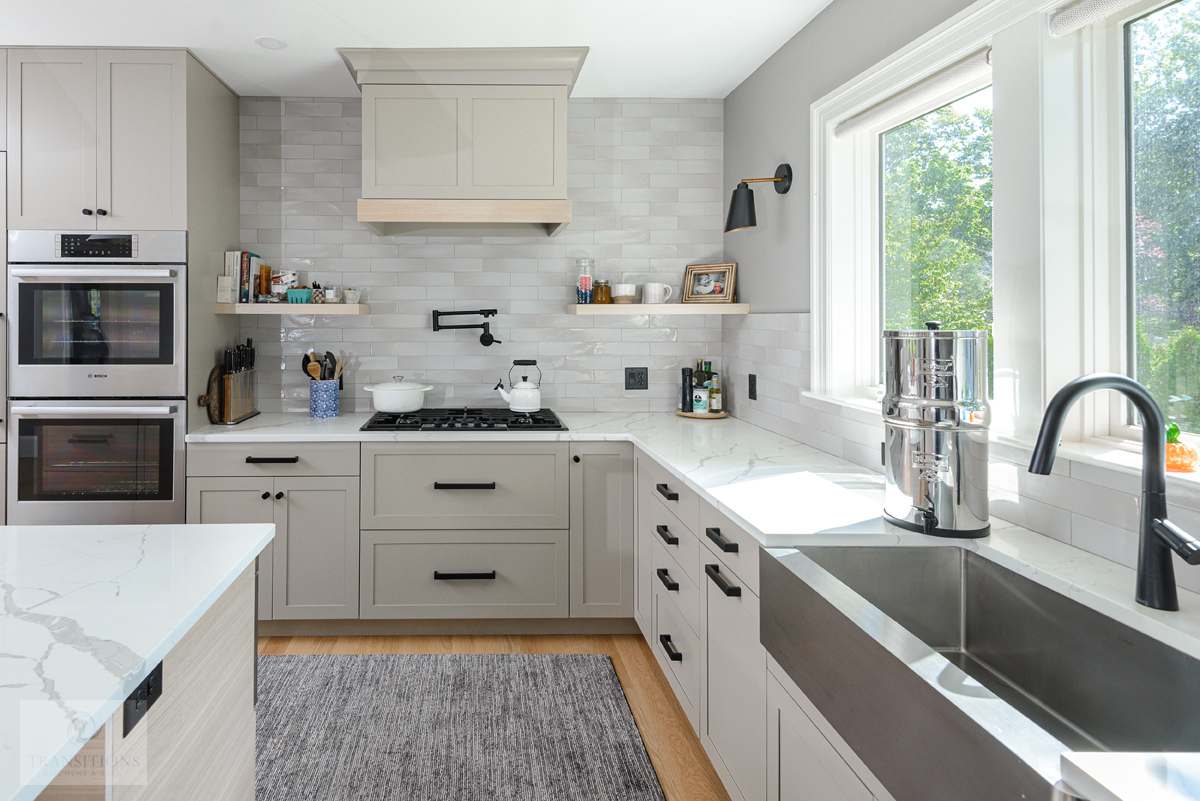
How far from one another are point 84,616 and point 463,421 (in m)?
2.22

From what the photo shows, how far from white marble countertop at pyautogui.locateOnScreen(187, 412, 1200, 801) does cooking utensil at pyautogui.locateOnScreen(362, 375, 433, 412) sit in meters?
0.14

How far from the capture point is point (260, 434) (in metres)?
3.00

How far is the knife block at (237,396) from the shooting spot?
3.24 metres

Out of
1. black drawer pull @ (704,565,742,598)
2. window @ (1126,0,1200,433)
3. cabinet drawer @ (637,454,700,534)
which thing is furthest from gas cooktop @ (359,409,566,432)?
window @ (1126,0,1200,433)

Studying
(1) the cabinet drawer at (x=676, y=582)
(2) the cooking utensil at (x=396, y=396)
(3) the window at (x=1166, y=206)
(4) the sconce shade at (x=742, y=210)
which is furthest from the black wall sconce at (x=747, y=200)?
(2) the cooking utensil at (x=396, y=396)

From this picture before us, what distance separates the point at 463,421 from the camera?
3.22 metres

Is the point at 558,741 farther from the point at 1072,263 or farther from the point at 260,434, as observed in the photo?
the point at 1072,263

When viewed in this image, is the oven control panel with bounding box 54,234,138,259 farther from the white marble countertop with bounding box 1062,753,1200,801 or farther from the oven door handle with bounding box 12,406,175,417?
the white marble countertop with bounding box 1062,753,1200,801

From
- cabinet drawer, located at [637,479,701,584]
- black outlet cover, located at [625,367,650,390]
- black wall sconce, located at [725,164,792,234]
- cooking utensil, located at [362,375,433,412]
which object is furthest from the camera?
black outlet cover, located at [625,367,650,390]

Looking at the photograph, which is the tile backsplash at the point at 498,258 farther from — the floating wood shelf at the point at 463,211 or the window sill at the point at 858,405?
the window sill at the point at 858,405

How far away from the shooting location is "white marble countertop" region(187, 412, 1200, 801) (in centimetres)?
123

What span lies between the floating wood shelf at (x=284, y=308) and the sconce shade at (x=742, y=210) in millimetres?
1748

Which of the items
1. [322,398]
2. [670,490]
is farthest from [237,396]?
[670,490]

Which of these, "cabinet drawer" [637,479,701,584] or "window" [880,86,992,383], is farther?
"cabinet drawer" [637,479,701,584]
